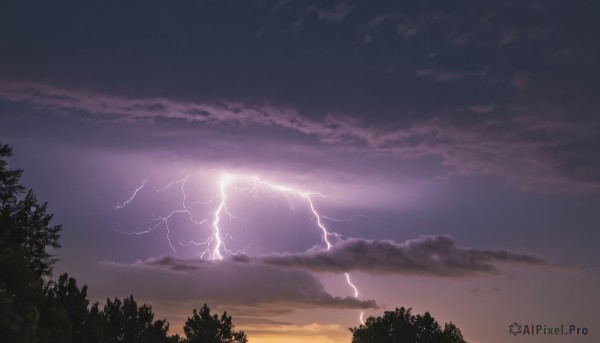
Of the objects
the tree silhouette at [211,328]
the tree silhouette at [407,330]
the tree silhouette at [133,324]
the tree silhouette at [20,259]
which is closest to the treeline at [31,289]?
the tree silhouette at [20,259]

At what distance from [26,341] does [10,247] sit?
Result: 19.3 feet

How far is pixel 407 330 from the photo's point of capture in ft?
334

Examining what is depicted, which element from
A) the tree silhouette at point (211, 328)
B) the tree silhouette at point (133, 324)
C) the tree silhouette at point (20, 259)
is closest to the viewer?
the tree silhouette at point (20, 259)

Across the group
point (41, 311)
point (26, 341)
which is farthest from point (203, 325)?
point (26, 341)

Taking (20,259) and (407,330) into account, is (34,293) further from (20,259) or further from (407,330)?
(407,330)

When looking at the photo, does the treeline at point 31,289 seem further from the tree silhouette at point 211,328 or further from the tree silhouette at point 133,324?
the tree silhouette at point 211,328

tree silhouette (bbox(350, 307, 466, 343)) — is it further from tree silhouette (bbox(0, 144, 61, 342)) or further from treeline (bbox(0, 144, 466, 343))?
tree silhouette (bbox(0, 144, 61, 342))

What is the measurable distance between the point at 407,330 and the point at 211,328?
99.1 feet

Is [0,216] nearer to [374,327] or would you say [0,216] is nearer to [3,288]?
[3,288]

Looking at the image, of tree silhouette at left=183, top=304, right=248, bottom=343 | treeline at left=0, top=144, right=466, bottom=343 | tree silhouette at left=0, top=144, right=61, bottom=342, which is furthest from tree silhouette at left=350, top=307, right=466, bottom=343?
tree silhouette at left=0, top=144, right=61, bottom=342

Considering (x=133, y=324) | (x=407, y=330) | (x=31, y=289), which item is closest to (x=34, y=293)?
(x=31, y=289)

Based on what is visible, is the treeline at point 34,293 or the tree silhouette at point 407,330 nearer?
the treeline at point 34,293

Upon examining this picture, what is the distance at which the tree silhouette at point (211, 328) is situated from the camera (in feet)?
291

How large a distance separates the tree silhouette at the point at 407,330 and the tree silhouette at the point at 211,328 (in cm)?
2319
